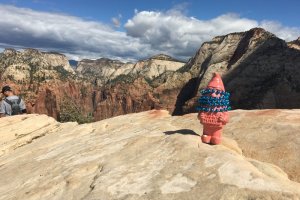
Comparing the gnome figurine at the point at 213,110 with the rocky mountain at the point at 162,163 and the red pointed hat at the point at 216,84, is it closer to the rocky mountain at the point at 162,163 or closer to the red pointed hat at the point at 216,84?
the red pointed hat at the point at 216,84

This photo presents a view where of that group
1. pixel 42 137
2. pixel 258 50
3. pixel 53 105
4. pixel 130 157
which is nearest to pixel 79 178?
pixel 130 157

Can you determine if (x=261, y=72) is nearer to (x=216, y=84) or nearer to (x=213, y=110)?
(x=216, y=84)

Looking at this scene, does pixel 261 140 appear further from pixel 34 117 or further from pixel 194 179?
pixel 34 117

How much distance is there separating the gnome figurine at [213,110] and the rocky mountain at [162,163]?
0.47 metres

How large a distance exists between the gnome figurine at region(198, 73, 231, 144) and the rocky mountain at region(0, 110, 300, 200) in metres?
0.47

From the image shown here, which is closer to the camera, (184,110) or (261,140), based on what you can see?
(261,140)

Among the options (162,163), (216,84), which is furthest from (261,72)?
(162,163)

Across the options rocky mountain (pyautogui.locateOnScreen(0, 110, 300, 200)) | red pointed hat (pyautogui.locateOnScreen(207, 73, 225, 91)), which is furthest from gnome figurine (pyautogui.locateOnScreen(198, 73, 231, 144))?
rocky mountain (pyautogui.locateOnScreen(0, 110, 300, 200))

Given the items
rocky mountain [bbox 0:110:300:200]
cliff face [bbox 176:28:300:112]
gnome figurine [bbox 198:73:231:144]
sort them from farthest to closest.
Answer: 1. cliff face [bbox 176:28:300:112]
2. gnome figurine [bbox 198:73:231:144]
3. rocky mountain [bbox 0:110:300:200]

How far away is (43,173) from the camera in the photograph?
14062 millimetres

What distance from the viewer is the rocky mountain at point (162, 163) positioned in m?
9.98

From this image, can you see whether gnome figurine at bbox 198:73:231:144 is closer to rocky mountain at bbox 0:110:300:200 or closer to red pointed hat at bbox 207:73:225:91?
red pointed hat at bbox 207:73:225:91

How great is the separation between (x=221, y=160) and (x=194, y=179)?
119 centimetres

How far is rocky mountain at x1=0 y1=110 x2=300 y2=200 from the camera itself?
998 cm
